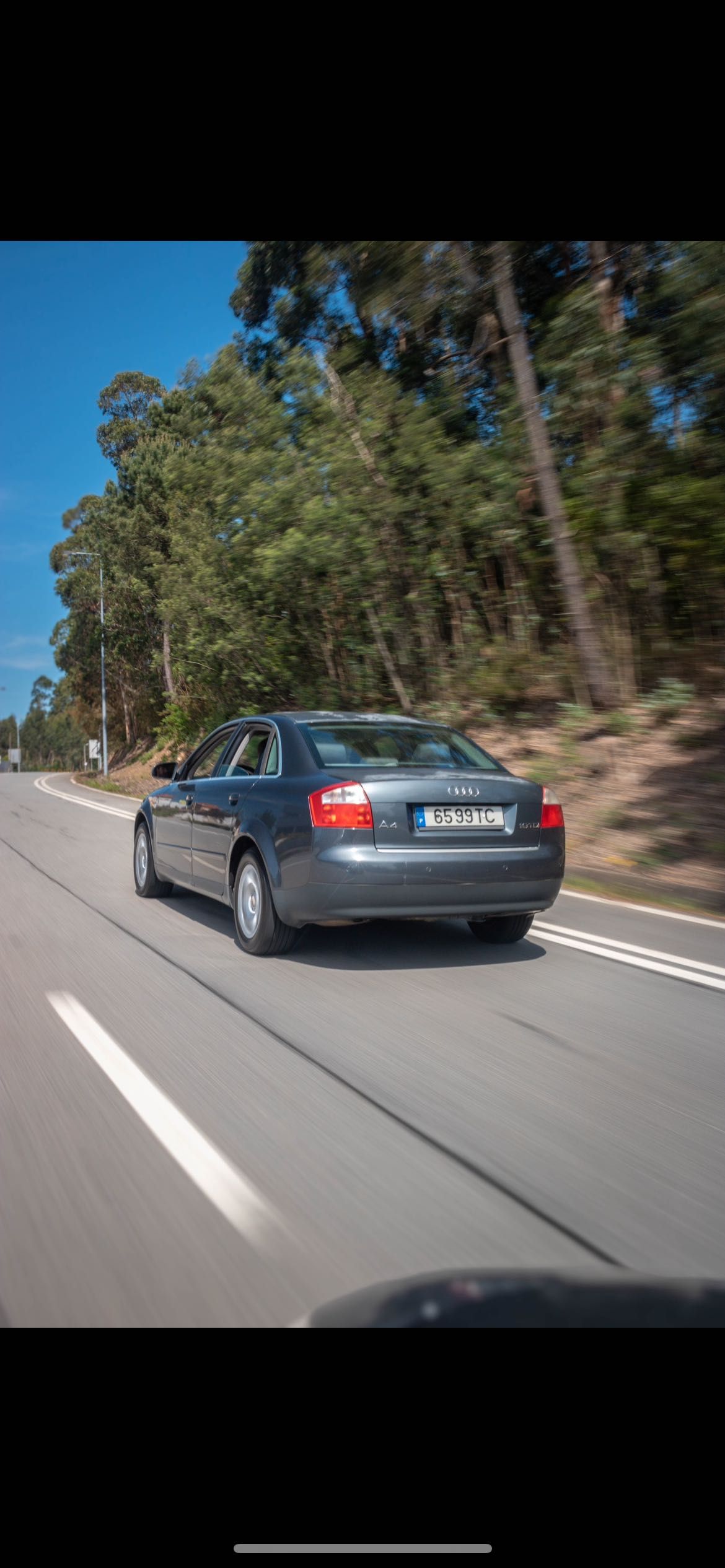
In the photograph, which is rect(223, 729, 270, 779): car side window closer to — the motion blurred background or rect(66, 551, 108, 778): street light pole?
the motion blurred background

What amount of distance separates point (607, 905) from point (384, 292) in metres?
9.73

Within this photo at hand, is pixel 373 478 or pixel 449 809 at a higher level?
pixel 373 478

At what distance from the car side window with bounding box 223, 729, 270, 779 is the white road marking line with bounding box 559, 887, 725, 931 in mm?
2949

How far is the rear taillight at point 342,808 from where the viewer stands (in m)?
5.97

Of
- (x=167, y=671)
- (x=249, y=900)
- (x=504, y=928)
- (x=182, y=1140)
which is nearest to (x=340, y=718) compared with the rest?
(x=249, y=900)

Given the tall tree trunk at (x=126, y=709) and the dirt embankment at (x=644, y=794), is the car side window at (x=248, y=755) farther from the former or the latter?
the tall tree trunk at (x=126, y=709)

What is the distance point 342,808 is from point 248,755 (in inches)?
62.8

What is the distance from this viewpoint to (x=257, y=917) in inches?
262

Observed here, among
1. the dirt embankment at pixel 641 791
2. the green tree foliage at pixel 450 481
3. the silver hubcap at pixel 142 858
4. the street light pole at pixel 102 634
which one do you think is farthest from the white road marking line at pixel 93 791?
the silver hubcap at pixel 142 858

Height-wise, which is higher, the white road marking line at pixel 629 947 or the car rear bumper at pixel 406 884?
the car rear bumper at pixel 406 884

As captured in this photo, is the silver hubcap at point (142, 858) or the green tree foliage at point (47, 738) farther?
the green tree foliage at point (47, 738)

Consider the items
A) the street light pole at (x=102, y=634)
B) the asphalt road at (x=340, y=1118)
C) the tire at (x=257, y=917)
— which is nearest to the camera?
the asphalt road at (x=340, y=1118)

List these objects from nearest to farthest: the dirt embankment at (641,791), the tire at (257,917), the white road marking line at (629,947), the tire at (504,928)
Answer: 1. the white road marking line at (629,947)
2. the tire at (257,917)
3. the tire at (504,928)
4. the dirt embankment at (641,791)

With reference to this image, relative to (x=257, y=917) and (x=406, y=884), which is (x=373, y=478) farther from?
(x=406, y=884)
